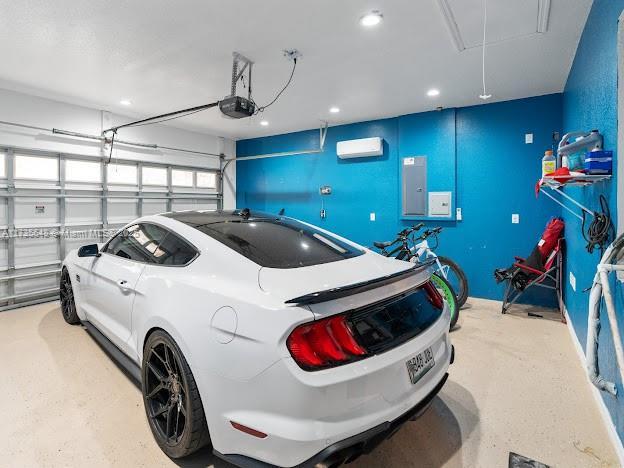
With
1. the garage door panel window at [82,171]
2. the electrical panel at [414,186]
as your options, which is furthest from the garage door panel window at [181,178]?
the electrical panel at [414,186]

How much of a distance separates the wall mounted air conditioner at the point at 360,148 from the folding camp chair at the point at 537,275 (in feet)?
8.36

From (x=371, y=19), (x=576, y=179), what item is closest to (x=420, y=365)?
(x=576, y=179)

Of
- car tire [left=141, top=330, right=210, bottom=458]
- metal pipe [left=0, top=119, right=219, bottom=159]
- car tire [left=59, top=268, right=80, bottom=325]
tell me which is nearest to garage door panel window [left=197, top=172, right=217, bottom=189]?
metal pipe [left=0, top=119, right=219, bottom=159]

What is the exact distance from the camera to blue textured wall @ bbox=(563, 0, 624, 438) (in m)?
1.83

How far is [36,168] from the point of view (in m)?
4.54

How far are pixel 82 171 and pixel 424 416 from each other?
5.42 m

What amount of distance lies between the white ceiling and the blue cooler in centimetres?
128

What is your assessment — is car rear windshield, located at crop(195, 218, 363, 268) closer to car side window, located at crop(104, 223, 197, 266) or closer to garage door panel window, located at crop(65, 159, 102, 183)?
car side window, located at crop(104, 223, 197, 266)

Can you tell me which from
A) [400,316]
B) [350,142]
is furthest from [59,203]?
[400,316]

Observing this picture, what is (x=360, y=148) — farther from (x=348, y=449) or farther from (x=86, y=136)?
(x=348, y=449)

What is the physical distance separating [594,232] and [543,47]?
1.93m

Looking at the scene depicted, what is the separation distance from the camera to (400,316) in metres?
1.49

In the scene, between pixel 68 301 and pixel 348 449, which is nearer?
pixel 348 449

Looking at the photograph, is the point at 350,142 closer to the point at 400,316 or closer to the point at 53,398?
the point at 400,316
